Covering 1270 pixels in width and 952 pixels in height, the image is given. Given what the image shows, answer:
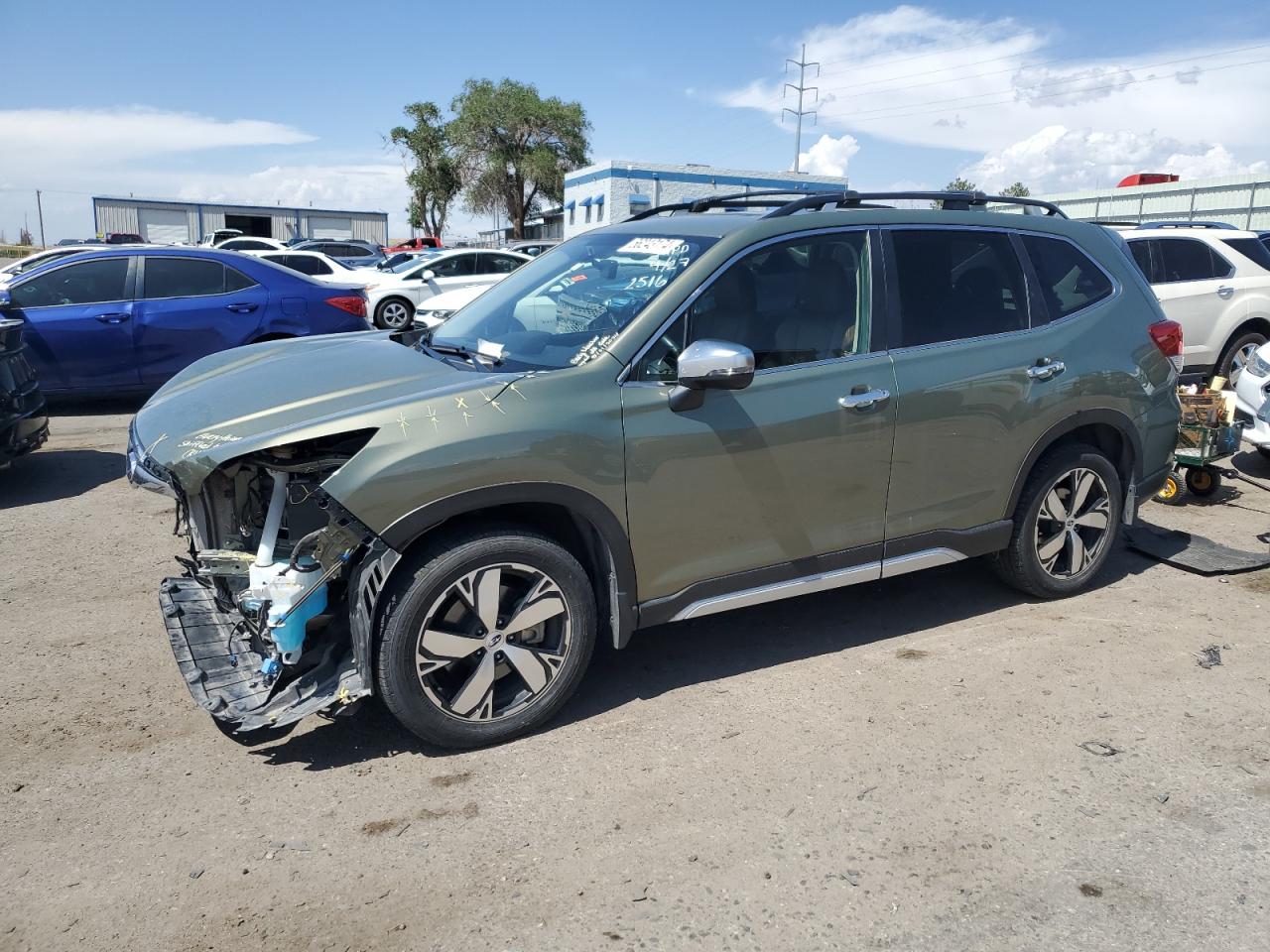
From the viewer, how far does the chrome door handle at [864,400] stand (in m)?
4.01

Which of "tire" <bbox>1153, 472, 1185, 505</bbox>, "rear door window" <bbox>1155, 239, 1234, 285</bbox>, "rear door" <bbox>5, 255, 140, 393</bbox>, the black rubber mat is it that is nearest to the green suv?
the black rubber mat

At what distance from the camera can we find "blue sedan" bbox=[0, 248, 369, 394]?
9.20m

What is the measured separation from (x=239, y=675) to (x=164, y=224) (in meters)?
62.2

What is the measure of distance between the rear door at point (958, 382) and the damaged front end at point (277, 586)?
2302 millimetres

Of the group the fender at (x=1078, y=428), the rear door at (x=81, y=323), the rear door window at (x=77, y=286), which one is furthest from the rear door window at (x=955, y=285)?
the rear door window at (x=77, y=286)

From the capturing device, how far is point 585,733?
3.73m

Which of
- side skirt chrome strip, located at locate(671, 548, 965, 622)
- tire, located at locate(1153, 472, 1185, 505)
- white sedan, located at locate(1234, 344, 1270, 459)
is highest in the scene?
white sedan, located at locate(1234, 344, 1270, 459)

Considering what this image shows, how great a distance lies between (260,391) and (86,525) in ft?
10.9

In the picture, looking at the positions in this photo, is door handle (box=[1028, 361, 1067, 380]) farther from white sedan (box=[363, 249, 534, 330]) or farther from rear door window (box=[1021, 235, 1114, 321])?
white sedan (box=[363, 249, 534, 330])

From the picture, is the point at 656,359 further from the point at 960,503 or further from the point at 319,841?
the point at 319,841

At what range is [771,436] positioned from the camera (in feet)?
12.6

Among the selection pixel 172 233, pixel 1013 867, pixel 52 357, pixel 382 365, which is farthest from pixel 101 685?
pixel 172 233

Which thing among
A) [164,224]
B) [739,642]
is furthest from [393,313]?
[164,224]

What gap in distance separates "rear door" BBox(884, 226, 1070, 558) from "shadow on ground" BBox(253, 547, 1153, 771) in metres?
0.56
